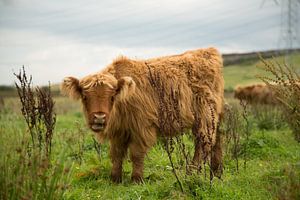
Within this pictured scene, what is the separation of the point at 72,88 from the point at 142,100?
1138mm

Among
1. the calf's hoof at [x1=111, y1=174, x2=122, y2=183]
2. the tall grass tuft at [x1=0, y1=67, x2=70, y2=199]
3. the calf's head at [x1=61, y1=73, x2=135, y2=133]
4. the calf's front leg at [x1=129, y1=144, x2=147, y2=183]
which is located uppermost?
the calf's head at [x1=61, y1=73, x2=135, y2=133]

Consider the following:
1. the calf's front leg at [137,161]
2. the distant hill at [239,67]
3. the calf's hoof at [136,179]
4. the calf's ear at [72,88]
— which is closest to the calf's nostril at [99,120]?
the calf's ear at [72,88]

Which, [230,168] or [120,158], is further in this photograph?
[230,168]

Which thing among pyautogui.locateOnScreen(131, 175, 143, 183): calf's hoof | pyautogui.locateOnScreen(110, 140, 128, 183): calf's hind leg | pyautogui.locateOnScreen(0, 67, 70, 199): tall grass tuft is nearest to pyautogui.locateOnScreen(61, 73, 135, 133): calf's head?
pyautogui.locateOnScreen(110, 140, 128, 183): calf's hind leg

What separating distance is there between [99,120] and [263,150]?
14.2 feet

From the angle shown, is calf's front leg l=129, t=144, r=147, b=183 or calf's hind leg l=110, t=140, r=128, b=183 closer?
calf's front leg l=129, t=144, r=147, b=183

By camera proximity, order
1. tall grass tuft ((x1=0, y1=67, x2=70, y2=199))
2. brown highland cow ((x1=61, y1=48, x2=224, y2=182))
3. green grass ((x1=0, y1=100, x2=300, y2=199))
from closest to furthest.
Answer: tall grass tuft ((x1=0, y1=67, x2=70, y2=199)), green grass ((x1=0, y1=100, x2=300, y2=199)), brown highland cow ((x1=61, y1=48, x2=224, y2=182))

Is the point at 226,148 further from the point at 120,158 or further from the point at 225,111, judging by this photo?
the point at 120,158

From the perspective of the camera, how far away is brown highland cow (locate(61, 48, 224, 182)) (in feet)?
22.2

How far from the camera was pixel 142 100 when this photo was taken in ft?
24.4

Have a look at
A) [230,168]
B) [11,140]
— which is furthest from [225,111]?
[11,140]

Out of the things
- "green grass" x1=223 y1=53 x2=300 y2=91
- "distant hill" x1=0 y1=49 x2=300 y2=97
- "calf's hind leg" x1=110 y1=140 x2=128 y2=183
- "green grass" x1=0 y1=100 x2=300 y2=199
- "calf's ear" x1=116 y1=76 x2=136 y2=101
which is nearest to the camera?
"green grass" x1=0 y1=100 x2=300 y2=199

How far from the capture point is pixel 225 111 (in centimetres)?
909

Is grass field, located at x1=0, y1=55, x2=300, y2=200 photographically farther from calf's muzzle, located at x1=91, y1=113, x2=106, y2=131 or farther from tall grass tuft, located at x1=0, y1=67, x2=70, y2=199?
calf's muzzle, located at x1=91, y1=113, x2=106, y2=131
